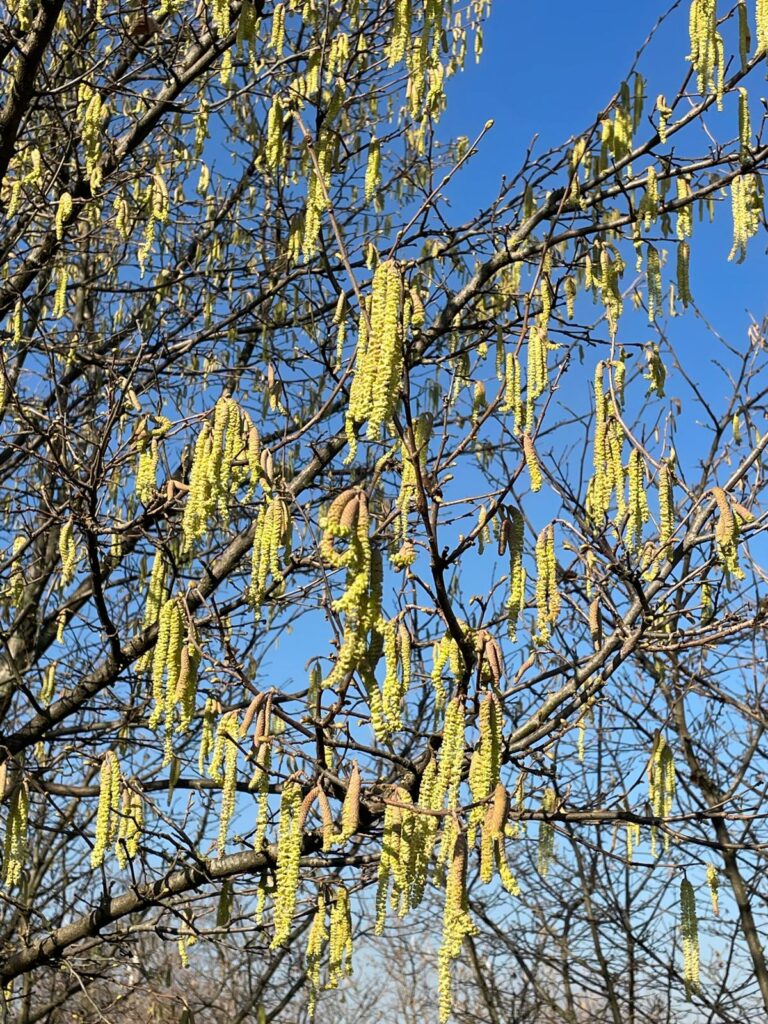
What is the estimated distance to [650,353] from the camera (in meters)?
3.81

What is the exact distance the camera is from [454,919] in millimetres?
2250

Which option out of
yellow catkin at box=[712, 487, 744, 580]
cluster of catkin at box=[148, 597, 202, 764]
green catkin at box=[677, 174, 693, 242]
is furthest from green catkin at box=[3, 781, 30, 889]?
green catkin at box=[677, 174, 693, 242]

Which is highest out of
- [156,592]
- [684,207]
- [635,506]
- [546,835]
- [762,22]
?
[684,207]

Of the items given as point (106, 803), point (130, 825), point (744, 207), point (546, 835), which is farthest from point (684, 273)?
point (130, 825)

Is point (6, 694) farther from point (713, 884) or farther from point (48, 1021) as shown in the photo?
point (713, 884)

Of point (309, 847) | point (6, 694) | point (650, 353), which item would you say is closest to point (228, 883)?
point (309, 847)

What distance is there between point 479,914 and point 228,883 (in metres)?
4.29

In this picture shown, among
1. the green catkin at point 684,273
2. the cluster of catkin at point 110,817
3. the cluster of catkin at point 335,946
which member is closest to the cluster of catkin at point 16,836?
the cluster of catkin at point 110,817

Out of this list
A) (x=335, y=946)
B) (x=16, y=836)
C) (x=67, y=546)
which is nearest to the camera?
(x=335, y=946)

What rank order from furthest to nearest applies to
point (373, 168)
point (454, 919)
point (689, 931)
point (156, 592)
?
point (373, 168)
point (156, 592)
point (689, 931)
point (454, 919)

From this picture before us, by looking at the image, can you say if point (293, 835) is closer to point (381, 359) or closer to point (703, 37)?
point (381, 359)

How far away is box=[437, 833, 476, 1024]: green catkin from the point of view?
2.24m

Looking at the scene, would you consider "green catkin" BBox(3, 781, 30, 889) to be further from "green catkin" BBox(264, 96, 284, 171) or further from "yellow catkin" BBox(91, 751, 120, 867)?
"green catkin" BBox(264, 96, 284, 171)

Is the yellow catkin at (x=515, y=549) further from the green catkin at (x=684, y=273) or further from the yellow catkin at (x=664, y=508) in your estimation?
the green catkin at (x=684, y=273)
